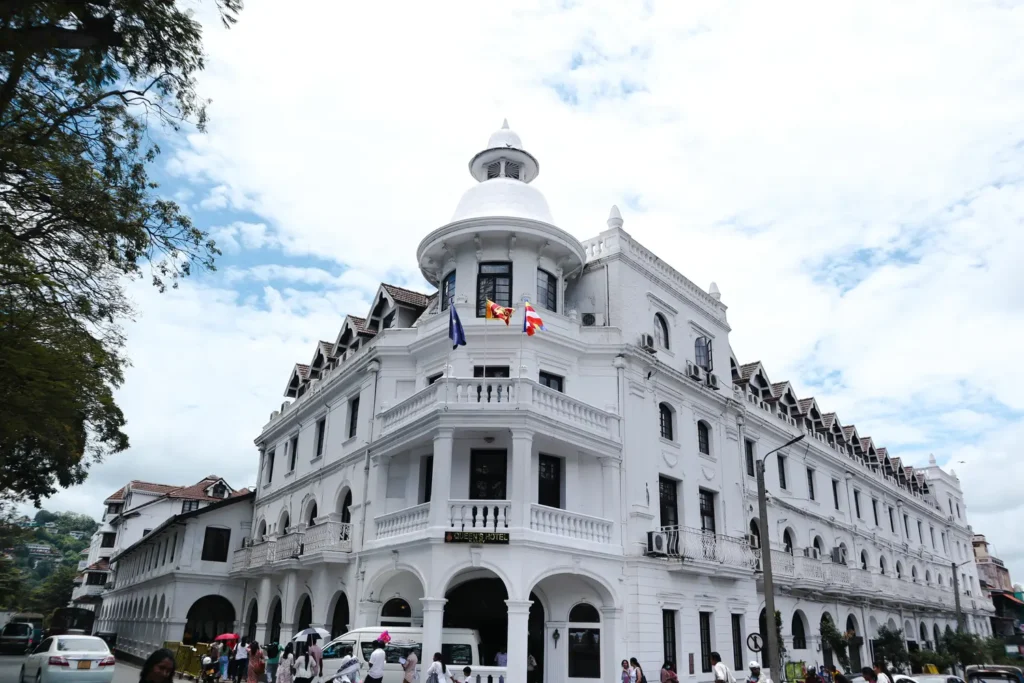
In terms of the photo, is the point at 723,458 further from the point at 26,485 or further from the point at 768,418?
the point at 26,485

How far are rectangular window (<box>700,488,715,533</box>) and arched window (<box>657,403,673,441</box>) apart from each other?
2552mm

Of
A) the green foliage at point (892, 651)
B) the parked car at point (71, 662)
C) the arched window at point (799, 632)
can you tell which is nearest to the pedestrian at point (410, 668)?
the parked car at point (71, 662)

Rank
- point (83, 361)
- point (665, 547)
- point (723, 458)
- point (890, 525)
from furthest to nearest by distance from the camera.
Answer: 1. point (890, 525)
2. point (723, 458)
3. point (665, 547)
4. point (83, 361)

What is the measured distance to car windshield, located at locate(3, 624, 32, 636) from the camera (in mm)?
42741

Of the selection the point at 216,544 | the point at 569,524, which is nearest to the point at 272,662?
the point at 569,524

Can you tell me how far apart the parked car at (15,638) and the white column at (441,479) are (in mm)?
34410

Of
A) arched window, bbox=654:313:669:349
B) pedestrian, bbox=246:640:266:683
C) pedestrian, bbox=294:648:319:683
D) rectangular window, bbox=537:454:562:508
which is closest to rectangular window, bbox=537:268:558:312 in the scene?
arched window, bbox=654:313:669:349

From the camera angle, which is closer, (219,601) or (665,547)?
(665,547)

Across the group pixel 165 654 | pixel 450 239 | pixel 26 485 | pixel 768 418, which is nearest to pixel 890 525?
pixel 768 418

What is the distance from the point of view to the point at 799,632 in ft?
106

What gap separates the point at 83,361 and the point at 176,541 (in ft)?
77.5

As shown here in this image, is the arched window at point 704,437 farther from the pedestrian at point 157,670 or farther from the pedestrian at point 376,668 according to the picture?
the pedestrian at point 157,670

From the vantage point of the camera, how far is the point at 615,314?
2542 centimetres

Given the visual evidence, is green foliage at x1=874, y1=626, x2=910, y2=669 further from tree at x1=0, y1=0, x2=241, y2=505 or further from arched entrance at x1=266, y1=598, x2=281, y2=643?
tree at x1=0, y1=0, x2=241, y2=505
